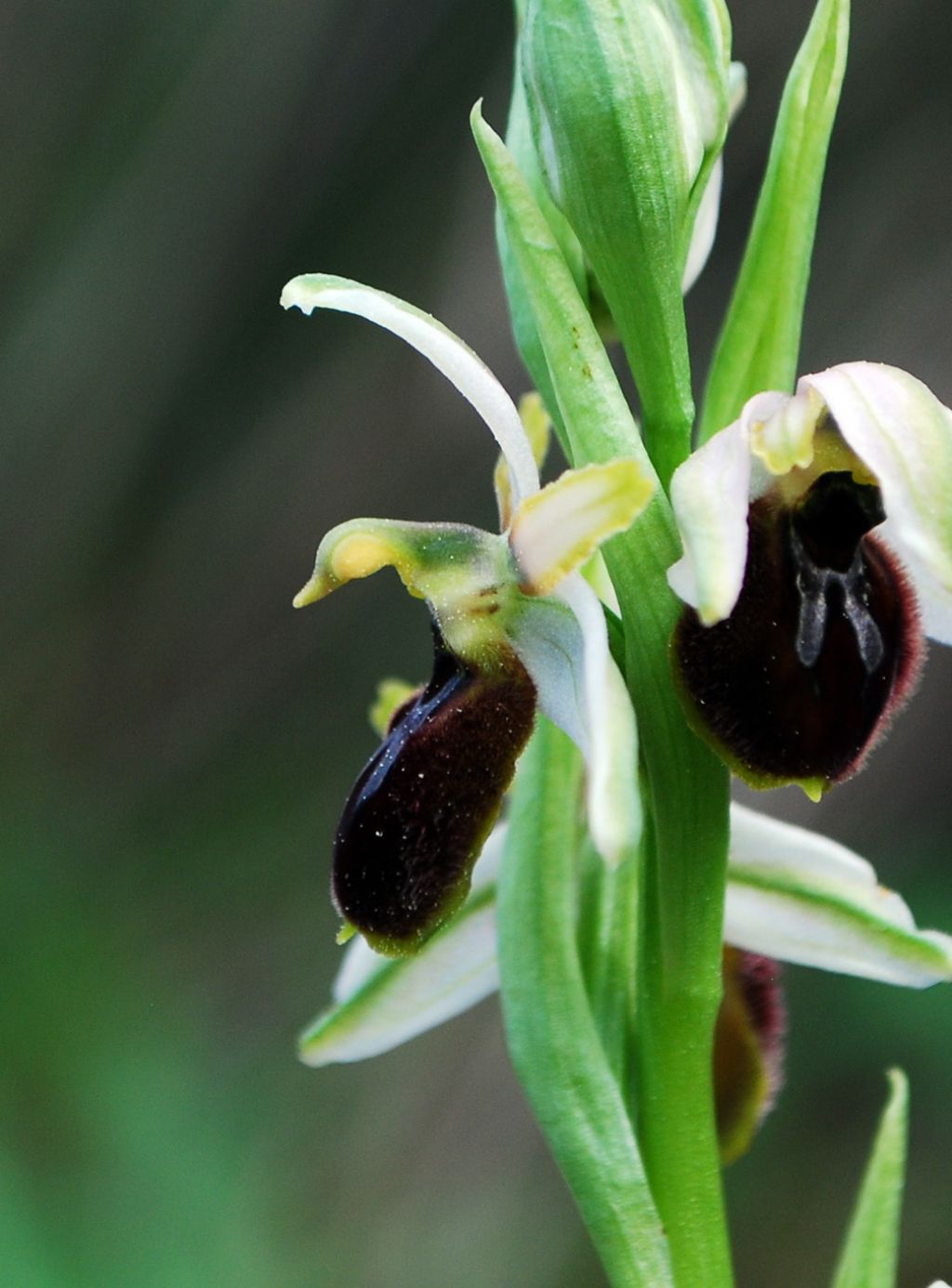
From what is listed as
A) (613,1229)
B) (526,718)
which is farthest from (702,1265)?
(526,718)

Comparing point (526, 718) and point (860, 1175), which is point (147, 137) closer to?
point (860, 1175)

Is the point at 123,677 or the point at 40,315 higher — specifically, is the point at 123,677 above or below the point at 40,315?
below

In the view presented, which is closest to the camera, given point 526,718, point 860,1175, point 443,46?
point 526,718

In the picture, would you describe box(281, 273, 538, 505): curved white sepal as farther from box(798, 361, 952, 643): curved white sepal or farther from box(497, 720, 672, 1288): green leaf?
box(497, 720, 672, 1288): green leaf

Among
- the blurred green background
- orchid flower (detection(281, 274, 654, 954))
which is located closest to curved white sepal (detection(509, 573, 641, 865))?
orchid flower (detection(281, 274, 654, 954))

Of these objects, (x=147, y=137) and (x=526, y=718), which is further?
(x=147, y=137)

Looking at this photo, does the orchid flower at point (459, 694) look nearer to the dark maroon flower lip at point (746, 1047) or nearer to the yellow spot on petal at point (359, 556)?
the yellow spot on petal at point (359, 556)

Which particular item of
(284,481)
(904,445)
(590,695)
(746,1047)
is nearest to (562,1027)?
(746,1047)
